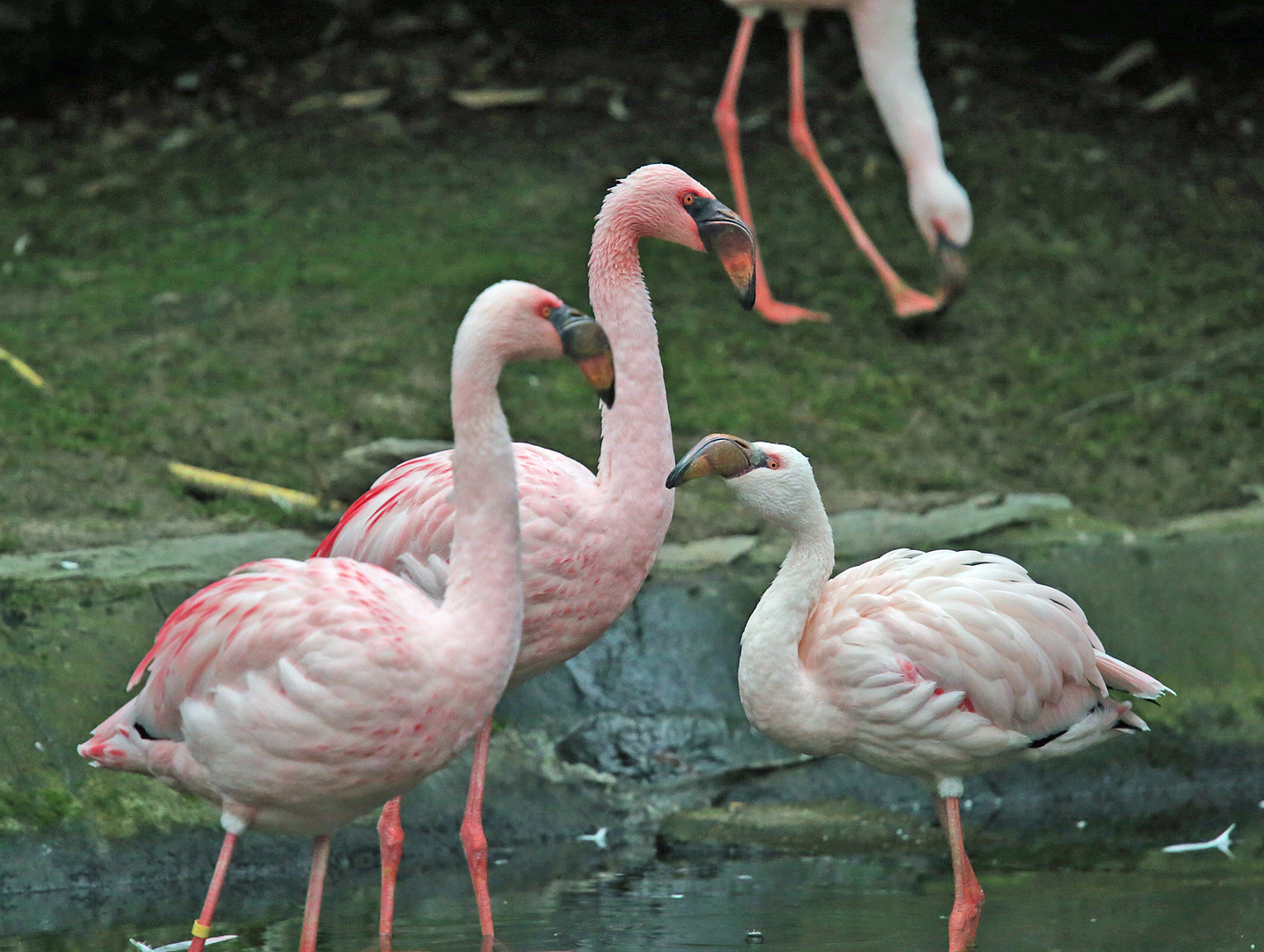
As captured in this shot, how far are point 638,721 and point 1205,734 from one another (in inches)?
64.3

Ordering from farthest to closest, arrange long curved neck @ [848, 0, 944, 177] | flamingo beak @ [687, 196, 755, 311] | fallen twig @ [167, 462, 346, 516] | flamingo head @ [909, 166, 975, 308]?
1. long curved neck @ [848, 0, 944, 177]
2. flamingo head @ [909, 166, 975, 308]
3. fallen twig @ [167, 462, 346, 516]
4. flamingo beak @ [687, 196, 755, 311]

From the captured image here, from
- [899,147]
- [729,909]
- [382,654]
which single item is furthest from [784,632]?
[899,147]

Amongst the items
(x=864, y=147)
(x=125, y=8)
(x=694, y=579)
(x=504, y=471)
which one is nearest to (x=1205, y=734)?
(x=694, y=579)

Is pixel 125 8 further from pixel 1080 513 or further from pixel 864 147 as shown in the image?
pixel 1080 513

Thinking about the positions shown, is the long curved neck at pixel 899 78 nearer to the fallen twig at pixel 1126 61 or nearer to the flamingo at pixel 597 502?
the fallen twig at pixel 1126 61

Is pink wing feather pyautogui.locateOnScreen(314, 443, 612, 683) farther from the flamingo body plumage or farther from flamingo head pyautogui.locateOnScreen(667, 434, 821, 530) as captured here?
the flamingo body plumage

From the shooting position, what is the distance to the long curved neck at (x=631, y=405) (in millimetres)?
3576

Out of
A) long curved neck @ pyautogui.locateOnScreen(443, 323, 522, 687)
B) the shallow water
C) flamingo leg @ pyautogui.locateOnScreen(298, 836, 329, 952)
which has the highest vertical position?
long curved neck @ pyautogui.locateOnScreen(443, 323, 522, 687)

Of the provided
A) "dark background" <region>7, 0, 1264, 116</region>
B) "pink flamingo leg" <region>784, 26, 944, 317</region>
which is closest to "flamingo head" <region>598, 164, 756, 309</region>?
"pink flamingo leg" <region>784, 26, 944, 317</region>

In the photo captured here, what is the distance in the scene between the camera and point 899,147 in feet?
22.0

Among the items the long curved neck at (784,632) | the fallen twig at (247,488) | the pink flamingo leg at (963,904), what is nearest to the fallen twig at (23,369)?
the fallen twig at (247,488)

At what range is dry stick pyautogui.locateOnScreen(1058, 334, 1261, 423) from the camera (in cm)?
614

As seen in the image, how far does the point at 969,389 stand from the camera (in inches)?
251

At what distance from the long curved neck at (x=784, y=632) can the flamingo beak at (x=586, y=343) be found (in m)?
0.86
